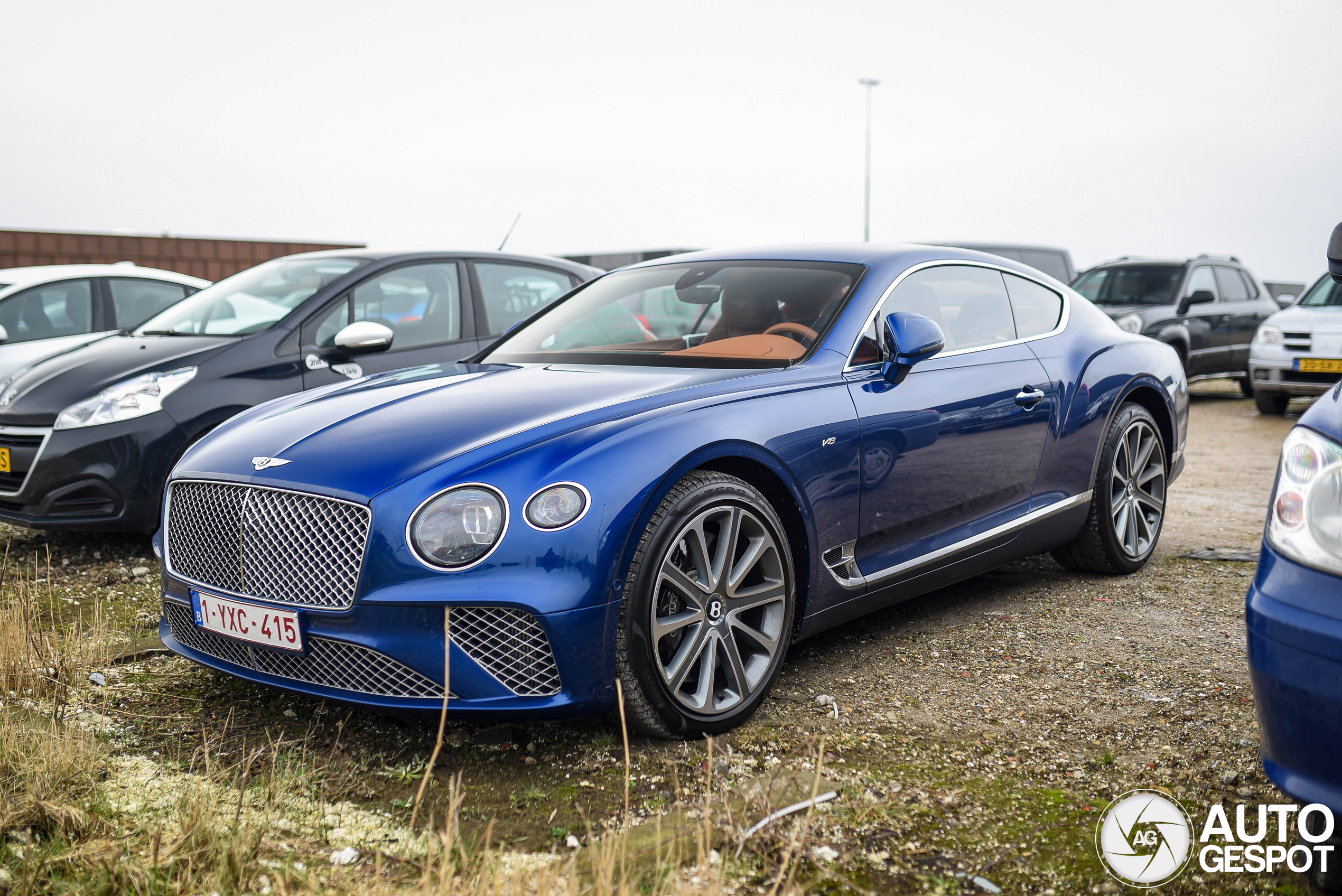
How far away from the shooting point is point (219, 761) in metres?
3.03

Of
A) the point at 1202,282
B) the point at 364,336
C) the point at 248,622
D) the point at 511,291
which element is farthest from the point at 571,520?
the point at 1202,282

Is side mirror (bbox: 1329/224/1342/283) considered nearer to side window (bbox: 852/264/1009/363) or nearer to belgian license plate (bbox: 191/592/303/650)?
side window (bbox: 852/264/1009/363)

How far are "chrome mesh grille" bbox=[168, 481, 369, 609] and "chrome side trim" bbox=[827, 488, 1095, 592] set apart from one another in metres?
1.46

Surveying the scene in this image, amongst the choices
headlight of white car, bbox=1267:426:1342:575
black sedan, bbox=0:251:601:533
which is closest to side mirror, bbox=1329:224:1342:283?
headlight of white car, bbox=1267:426:1342:575

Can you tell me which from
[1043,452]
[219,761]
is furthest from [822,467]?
[219,761]

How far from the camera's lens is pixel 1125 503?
5.00 metres

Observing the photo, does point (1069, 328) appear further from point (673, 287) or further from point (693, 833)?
point (693, 833)

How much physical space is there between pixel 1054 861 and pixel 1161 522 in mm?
3053

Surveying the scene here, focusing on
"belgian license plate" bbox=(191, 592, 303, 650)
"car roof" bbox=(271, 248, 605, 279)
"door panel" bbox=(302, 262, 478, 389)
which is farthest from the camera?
"car roof" bbox=(271, 248, 605, 279)

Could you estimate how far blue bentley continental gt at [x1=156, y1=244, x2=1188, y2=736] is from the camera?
2820 mm

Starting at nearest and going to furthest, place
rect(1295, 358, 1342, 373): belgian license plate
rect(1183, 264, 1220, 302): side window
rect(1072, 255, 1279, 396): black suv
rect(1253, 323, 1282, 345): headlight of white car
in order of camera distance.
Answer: rect(1295, 358, 1342, 373): belgian license plate
rect(1253, 323, 1282, 345): headlight of white car
rect(1072, 255, 1279, 396): black suv
rect(1183, 264, 1220, 302): side window

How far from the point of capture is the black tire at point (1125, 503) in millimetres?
4848

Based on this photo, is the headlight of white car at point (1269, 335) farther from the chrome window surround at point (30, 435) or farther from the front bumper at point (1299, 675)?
the chrome window surround at point (30, 435)

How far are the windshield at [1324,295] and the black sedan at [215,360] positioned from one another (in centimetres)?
928
